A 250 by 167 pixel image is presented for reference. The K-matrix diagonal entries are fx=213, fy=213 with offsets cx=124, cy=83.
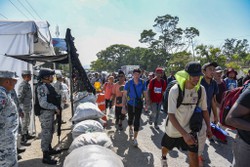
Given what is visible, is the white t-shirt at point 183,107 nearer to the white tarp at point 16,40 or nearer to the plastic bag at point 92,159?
the plastic bag at point 92,159

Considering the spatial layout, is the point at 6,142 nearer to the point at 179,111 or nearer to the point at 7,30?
the point at 179,111

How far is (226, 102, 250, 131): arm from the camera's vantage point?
1.89 m

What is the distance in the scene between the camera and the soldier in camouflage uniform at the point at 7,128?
8.39 feet

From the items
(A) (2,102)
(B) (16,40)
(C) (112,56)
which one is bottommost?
(A) (2,102)

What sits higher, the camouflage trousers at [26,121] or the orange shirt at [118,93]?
the orange shirt at [118,93]

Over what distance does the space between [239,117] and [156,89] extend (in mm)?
4481

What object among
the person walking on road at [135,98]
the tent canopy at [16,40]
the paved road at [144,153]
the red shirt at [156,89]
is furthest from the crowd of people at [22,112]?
the red shirt at [156,89]

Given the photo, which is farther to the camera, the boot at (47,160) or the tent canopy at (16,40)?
the tent canopy at (16,40)

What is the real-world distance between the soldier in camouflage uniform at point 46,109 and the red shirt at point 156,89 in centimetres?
313

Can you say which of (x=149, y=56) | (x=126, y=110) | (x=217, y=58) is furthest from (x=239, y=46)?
(x=126, y=110)

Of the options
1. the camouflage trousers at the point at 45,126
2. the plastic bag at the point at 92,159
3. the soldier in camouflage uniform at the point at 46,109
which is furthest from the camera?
the camouflage trousers at the point at 45,126

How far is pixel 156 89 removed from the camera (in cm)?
641

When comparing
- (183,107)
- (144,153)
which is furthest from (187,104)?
(144,153)

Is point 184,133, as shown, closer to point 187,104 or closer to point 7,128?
point 187,104
